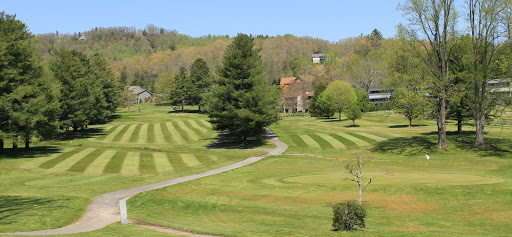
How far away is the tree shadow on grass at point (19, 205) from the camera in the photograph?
59.1ft

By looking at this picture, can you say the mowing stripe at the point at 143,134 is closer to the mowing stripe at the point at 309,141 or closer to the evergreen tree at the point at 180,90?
the mowing stripe at the point at 309,141

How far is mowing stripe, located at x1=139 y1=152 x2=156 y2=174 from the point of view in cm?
3575

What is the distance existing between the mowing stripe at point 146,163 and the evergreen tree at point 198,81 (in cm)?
7504

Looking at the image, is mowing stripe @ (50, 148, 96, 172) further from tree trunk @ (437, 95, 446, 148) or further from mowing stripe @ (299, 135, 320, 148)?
tree trunk @ (437, 95, 446, 148)

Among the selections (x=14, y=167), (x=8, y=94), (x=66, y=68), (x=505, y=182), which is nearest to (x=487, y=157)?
(x=505, y=182)

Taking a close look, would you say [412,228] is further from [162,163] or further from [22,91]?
[22,91]

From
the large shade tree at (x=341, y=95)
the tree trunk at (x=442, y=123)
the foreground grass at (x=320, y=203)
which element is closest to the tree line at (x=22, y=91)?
the foreground grass at (x=320, y=203)

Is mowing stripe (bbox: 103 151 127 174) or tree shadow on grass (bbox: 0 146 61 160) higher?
tree shadow on grass (bbox: 0 146 61 160)

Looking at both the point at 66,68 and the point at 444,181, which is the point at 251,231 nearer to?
the point at 444,181

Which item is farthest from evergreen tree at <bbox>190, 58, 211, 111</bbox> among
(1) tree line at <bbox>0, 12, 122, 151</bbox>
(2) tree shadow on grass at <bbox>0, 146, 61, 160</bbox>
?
(2) tree shadow on grass at <bbox>0, 146, 61, 160</bbox>

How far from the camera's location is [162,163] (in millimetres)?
39844

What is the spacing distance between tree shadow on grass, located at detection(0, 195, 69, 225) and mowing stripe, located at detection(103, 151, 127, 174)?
12.0m

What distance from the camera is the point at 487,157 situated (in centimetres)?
3959

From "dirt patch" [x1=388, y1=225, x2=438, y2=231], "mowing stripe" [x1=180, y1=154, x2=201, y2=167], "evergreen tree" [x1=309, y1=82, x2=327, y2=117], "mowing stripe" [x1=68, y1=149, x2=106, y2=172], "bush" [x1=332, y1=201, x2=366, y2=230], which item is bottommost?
"mowing stripe" [x1=180, y1=154, x2=201, y2=167]
